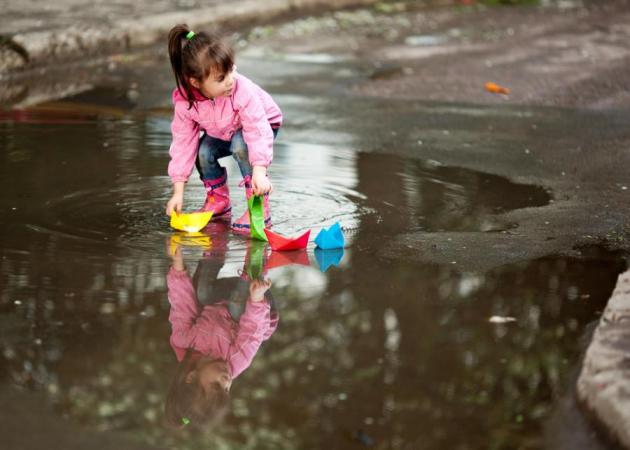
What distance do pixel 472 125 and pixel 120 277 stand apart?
3638 mm

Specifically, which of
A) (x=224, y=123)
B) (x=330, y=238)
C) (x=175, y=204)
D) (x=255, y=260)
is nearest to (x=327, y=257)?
(x=330, y=238)

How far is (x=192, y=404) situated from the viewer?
299cm

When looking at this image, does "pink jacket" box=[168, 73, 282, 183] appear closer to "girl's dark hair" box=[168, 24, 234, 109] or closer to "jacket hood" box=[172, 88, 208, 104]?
"jacket hood" box=[172, 88, 208, 104]

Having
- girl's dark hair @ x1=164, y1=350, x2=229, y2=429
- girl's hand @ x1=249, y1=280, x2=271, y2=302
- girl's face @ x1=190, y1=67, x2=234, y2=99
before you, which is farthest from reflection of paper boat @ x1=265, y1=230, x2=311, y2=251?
girl's dark hair @ x1=164, y1=350, x2=229, y2=429

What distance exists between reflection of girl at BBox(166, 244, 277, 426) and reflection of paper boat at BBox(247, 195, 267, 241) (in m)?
0.55

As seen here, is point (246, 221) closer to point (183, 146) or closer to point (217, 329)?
point (183, 146)

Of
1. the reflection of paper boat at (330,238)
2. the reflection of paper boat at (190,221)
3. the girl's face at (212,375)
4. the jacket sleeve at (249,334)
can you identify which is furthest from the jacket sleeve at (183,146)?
the girl's face at (212,375)

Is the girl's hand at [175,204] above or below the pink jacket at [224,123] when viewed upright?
below

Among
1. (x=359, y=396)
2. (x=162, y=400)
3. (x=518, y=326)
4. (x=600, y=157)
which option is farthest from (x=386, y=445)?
(x=600, y=157)

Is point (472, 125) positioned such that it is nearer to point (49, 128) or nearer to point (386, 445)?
point (49, 128)

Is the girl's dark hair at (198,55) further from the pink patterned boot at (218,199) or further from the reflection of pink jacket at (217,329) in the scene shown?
the reflection of pink jacket at (217,329)

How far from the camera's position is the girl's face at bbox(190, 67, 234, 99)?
14.8ft

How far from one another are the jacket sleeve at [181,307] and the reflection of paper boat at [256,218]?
1.83 ft

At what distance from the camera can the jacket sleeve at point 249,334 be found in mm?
3256
